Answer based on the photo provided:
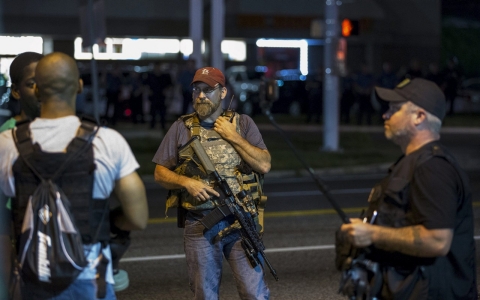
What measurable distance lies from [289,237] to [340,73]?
9908 mm

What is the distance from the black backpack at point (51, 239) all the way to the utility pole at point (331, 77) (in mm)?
16101

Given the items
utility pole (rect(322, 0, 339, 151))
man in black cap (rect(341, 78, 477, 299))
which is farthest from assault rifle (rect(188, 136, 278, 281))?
utility pole (rect(322, 0, 339, 151))

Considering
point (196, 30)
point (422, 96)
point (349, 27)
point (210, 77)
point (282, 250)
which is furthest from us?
point (196, 30)

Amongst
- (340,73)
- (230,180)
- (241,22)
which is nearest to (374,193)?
(230,180)

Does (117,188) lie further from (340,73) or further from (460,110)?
(460,110)

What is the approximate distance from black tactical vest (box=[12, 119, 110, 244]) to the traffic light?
53.0 ft

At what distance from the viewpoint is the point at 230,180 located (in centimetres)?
508

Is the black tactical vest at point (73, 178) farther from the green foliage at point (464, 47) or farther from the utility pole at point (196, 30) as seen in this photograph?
the green foliage at point (464, 47)

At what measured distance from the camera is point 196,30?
27359 millimetres

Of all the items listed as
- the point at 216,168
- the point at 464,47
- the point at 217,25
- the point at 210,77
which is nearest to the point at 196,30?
the point at 217,25

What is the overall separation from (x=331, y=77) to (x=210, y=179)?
14.5 meters

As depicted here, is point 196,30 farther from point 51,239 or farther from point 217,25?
point 51,239

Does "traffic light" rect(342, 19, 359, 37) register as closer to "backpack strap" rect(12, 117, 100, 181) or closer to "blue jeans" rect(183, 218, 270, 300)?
"blue jeans" rect(183, 218, 270, 300)

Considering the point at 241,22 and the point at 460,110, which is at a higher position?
the point at 241,22
